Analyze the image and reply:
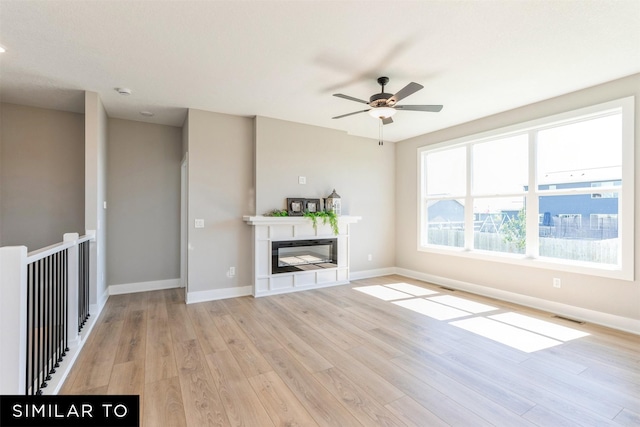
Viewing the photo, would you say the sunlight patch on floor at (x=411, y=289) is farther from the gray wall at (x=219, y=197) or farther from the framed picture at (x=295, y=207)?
the gray wall at (x=219, y=197)

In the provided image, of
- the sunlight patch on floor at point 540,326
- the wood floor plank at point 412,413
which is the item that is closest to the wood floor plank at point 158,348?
the wood floor plank at point 412,413

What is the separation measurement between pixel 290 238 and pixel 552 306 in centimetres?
365

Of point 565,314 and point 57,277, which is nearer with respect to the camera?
point 57,277

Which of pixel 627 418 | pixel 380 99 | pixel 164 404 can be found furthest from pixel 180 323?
pixel 627 418

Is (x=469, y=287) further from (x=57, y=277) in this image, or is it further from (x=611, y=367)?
(x=57, y=277)

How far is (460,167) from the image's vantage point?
16.5 ft

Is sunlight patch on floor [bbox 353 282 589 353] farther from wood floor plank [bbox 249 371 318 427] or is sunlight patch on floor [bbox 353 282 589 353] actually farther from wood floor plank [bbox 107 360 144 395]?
wood floor plank [bbox 107 360 144 395]

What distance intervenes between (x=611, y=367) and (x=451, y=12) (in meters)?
3.07

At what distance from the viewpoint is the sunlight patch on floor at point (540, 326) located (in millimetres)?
3037

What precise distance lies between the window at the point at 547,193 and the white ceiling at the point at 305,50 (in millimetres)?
554

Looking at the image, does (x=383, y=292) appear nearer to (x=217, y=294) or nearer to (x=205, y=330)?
(x=217, y=294)

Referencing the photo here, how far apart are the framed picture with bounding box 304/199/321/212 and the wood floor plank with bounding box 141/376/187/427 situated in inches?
A: 123

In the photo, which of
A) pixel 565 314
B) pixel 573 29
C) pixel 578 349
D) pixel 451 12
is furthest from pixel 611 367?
pixel 451 12

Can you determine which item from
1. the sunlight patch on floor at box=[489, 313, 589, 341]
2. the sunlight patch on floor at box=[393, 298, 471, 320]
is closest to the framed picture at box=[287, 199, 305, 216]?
the sunlight patch on floor at box=[393, 298, 471, 320]
